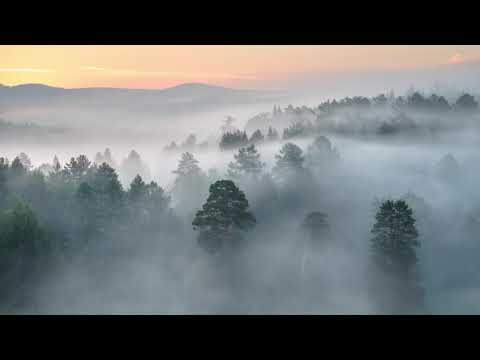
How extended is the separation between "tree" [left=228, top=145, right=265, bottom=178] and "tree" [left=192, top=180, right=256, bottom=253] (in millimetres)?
22938

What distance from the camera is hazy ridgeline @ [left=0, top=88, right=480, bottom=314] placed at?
2325 inches

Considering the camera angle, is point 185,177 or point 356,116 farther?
point 356,116

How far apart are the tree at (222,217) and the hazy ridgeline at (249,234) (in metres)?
0.14

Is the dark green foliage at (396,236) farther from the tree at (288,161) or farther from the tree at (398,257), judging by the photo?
the tree at (288,161)

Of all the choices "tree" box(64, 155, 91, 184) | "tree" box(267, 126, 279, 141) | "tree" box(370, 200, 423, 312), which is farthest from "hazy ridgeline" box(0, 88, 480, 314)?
"tree" box(267, 126, 279, 141)

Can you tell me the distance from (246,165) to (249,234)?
16.6m

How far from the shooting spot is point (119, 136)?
13575cm

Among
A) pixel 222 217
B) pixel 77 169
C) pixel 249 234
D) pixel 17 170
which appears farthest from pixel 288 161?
pixel 17 170

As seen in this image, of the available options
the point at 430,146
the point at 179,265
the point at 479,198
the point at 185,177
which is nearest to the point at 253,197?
the point at 185,177

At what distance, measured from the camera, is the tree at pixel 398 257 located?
56.7m

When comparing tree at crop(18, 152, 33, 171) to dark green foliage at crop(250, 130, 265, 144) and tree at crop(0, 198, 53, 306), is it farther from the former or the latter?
tree at crop(0, 198, 53, 306)

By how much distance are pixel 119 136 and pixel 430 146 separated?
209ft

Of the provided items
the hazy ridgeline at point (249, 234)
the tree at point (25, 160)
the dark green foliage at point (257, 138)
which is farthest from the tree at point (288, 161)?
the tree at point (25, 160)

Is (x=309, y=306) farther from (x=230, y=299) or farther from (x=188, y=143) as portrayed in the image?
(x=188, y=143)
